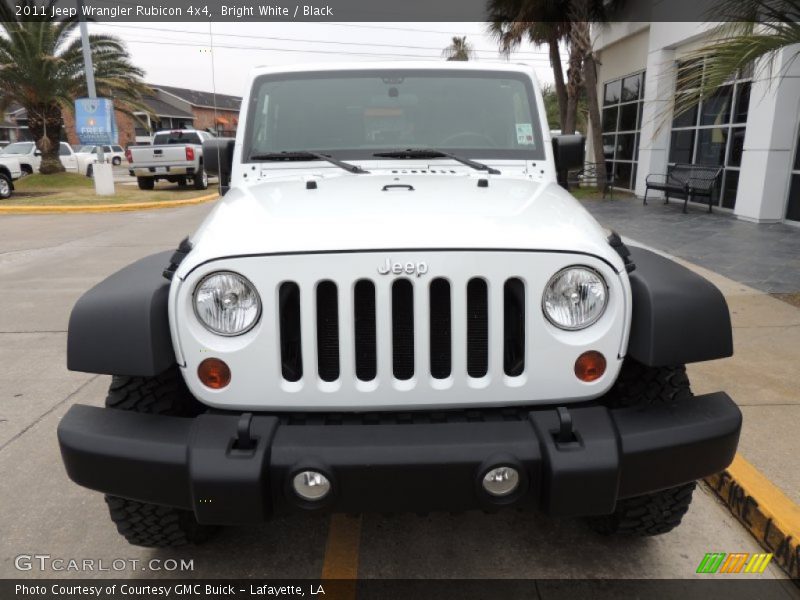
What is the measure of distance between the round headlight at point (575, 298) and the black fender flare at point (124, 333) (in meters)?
1.16

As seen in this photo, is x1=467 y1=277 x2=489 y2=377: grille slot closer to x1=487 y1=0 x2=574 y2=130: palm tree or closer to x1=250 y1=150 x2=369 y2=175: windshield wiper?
x1=250 y1=150 x2=369 y2=175: windshield wiper

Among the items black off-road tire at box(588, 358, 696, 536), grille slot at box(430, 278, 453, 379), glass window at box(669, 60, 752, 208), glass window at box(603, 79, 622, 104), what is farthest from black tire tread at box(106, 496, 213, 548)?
glass window at box(603, 79, 622, 104)

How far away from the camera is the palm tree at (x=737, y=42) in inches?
193

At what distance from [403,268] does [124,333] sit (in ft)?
2.79

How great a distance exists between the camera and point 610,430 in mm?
1832

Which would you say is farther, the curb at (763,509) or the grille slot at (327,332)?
the curb at (763,509)

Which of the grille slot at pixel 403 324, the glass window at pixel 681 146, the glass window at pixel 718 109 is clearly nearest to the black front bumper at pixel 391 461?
the grille slot at pixel 403 324

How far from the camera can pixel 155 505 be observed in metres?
2.13

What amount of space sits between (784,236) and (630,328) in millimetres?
8597

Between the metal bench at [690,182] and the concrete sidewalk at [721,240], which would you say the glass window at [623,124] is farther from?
the concrete sidewalk at [721,240]

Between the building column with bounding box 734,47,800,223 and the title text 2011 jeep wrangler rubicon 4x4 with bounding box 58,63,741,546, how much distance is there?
9458 mm

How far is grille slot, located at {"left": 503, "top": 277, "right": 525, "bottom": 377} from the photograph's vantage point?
192cm

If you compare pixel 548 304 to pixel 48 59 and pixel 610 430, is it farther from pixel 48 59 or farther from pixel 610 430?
pixel 48 59

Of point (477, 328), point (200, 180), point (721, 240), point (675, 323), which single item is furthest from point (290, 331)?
point (200, 180)
